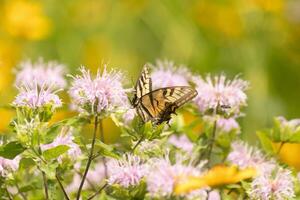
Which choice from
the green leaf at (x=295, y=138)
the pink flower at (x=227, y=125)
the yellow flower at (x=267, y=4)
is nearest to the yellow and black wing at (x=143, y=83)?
the pink flower at (x=227, y=125)

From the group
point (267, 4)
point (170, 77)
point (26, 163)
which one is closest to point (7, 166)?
point (26, 163)

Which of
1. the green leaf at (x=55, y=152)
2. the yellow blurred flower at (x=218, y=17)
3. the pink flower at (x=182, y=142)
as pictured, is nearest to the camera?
the green leaf at (x=55, y=152)

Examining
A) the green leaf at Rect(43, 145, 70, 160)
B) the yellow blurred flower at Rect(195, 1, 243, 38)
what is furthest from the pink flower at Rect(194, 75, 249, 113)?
the yellow blurred flower at Rect(195, 1, 243, 38)

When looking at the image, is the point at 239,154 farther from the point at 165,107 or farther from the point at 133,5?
the point at 133,5

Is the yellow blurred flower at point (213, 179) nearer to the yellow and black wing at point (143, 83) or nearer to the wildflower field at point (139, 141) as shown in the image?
the wildflower field at point (139, 141)

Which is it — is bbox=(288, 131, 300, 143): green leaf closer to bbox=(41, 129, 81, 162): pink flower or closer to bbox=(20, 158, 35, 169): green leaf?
bbox=(41, 129, 81, 162): pink flower

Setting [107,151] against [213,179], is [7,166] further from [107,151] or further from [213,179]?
[213,179]
